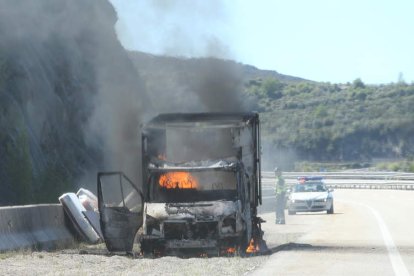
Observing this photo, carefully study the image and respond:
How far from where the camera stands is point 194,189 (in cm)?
1945

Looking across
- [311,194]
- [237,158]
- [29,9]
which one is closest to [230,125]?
[237,158]

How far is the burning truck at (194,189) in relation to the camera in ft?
60.9

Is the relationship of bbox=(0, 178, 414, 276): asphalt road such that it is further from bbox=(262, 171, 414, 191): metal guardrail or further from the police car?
bbox=(262, 171, 414, 191): metal guardrail

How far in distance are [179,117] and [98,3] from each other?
2517 cm

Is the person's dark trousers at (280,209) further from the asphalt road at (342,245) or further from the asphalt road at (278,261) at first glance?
the asphalt road at (278,261)

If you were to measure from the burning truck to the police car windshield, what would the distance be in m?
19.7

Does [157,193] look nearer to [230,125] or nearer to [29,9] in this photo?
[230,125]

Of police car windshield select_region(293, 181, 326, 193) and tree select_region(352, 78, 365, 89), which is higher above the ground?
tree select_region(352, 78, 365, 89)

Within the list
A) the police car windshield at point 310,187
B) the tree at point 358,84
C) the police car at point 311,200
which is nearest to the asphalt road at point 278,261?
the police car at point 311,200

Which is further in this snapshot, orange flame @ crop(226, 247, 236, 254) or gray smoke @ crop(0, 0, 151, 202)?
gray smoke @ crop(0, 0, 151, 202)

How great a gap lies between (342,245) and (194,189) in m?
3.68

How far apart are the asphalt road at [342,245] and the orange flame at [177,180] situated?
2.12 meters

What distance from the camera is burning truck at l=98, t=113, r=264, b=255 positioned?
18562 millimetres

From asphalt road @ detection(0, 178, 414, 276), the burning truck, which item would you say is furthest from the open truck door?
asphalt road @ detection(0, 178, 414, 276)
